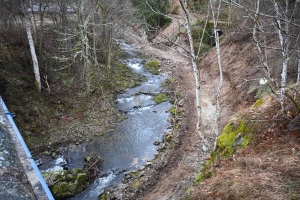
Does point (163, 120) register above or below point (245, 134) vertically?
below

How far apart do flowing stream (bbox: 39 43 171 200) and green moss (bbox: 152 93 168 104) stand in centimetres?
30

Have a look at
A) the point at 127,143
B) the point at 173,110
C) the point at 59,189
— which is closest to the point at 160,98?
the point at 173,110

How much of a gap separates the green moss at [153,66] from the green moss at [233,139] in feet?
49.8

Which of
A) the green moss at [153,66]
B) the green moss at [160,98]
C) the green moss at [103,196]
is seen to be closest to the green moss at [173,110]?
the green moss at [160,98]

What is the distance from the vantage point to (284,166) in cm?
500

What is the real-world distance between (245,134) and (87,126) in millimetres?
9230

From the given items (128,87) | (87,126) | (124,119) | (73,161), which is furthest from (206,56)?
(73,161)

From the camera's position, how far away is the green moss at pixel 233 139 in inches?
277

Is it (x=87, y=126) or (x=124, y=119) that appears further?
(x=124, y=119)

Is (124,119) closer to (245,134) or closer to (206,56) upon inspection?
(245,134)

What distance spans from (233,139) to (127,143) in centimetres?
646

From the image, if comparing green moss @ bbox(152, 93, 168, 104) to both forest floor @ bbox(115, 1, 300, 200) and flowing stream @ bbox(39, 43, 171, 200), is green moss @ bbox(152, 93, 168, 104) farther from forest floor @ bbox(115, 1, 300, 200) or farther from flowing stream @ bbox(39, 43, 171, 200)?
forest floor @ bbox(115, 1, 300, 200)

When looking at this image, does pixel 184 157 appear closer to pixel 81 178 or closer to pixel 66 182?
pixel 81 178

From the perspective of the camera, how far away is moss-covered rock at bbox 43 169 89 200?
9312mm
